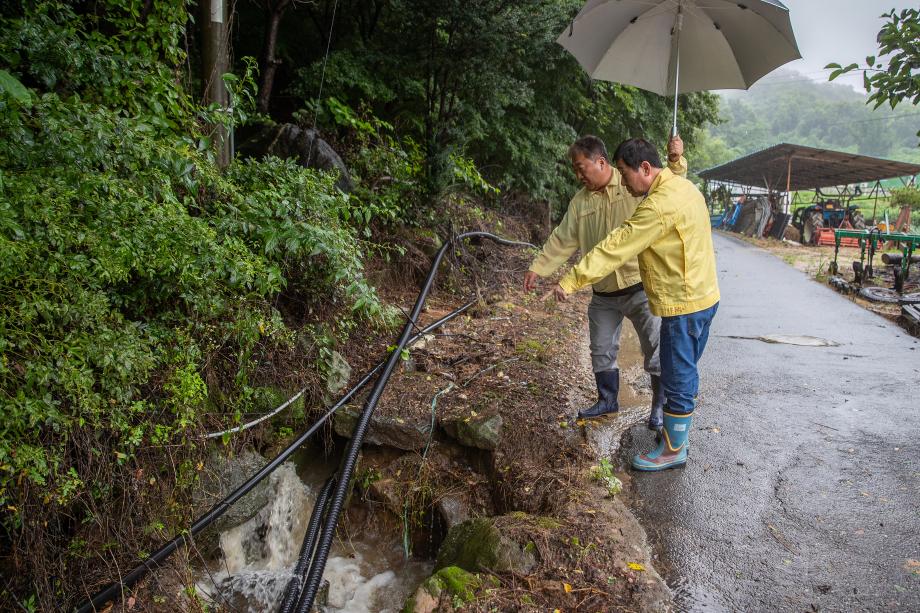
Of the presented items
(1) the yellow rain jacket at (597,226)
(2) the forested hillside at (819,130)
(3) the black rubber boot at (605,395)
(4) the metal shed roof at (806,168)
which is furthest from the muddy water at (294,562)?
(2) the forested hillside at (819,130)

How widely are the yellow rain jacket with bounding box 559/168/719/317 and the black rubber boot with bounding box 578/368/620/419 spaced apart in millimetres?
977

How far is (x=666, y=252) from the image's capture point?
3463 millimetres

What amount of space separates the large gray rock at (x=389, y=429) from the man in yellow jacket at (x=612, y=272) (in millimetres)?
1252

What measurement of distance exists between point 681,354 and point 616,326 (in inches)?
31.9

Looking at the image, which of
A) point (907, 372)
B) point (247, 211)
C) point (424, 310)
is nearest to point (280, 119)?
point (424, 310)

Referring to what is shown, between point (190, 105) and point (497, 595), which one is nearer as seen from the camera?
point (497, 595)

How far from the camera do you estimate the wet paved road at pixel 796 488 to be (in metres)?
2.70

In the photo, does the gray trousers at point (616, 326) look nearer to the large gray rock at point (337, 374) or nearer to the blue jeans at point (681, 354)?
the blue jeans at point (681, 354)

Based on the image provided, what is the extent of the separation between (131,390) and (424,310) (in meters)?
3.98

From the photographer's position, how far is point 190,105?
4.22 m

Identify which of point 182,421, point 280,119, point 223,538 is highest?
point 280,119

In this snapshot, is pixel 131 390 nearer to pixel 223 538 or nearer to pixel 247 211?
pixel 223 538

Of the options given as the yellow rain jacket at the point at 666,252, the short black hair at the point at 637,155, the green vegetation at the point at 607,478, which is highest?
the short black hair at the point at 637,155

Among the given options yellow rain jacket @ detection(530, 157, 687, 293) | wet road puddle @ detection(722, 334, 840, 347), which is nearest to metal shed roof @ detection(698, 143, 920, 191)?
wet road puddle @ detection(722, 334, 840, 347)
